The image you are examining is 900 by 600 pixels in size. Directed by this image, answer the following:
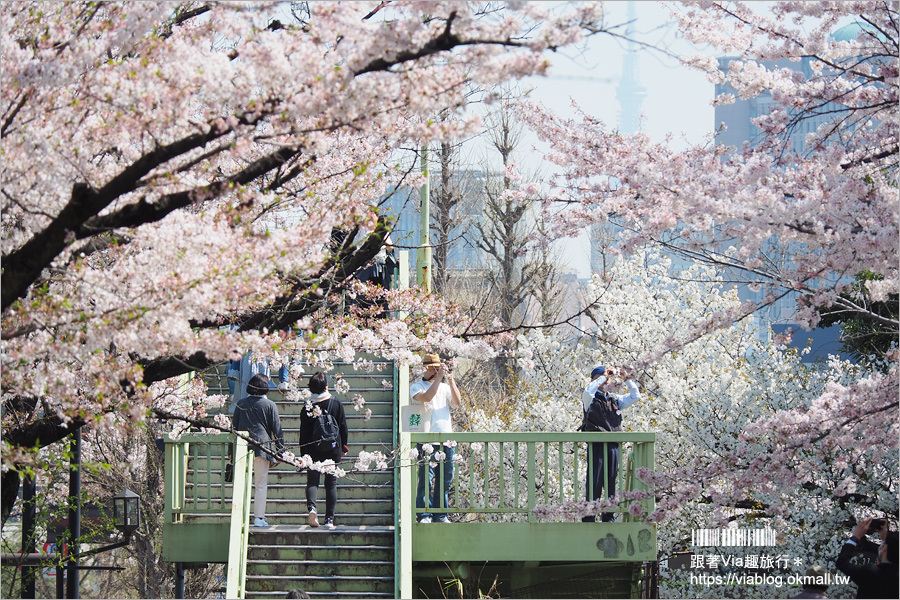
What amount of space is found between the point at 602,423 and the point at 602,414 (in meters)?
0.09

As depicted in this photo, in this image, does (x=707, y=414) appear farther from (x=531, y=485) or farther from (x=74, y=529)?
(x=74, y=529)

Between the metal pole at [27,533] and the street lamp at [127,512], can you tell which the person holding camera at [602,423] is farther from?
the metal pole at [27,533]

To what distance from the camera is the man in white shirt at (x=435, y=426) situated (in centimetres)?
929

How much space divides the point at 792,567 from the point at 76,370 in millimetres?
9673

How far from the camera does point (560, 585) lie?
10039 millimetres

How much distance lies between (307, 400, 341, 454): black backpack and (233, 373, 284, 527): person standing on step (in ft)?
1.12

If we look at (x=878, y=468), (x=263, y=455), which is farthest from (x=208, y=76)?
(x=878, y=468)

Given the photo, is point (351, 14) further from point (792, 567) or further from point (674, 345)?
point (792, 567)

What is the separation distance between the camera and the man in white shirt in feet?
30.5

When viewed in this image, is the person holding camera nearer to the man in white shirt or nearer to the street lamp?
the man in white shirt

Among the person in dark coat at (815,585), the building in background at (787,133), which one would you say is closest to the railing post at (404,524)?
the person in dark coat at (815,585)

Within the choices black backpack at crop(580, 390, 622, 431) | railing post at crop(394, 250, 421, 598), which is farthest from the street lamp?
black backpack at crop(580, 390, 622, 431)

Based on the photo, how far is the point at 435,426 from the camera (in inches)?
379

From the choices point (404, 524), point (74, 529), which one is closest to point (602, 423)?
point (404, 524)
